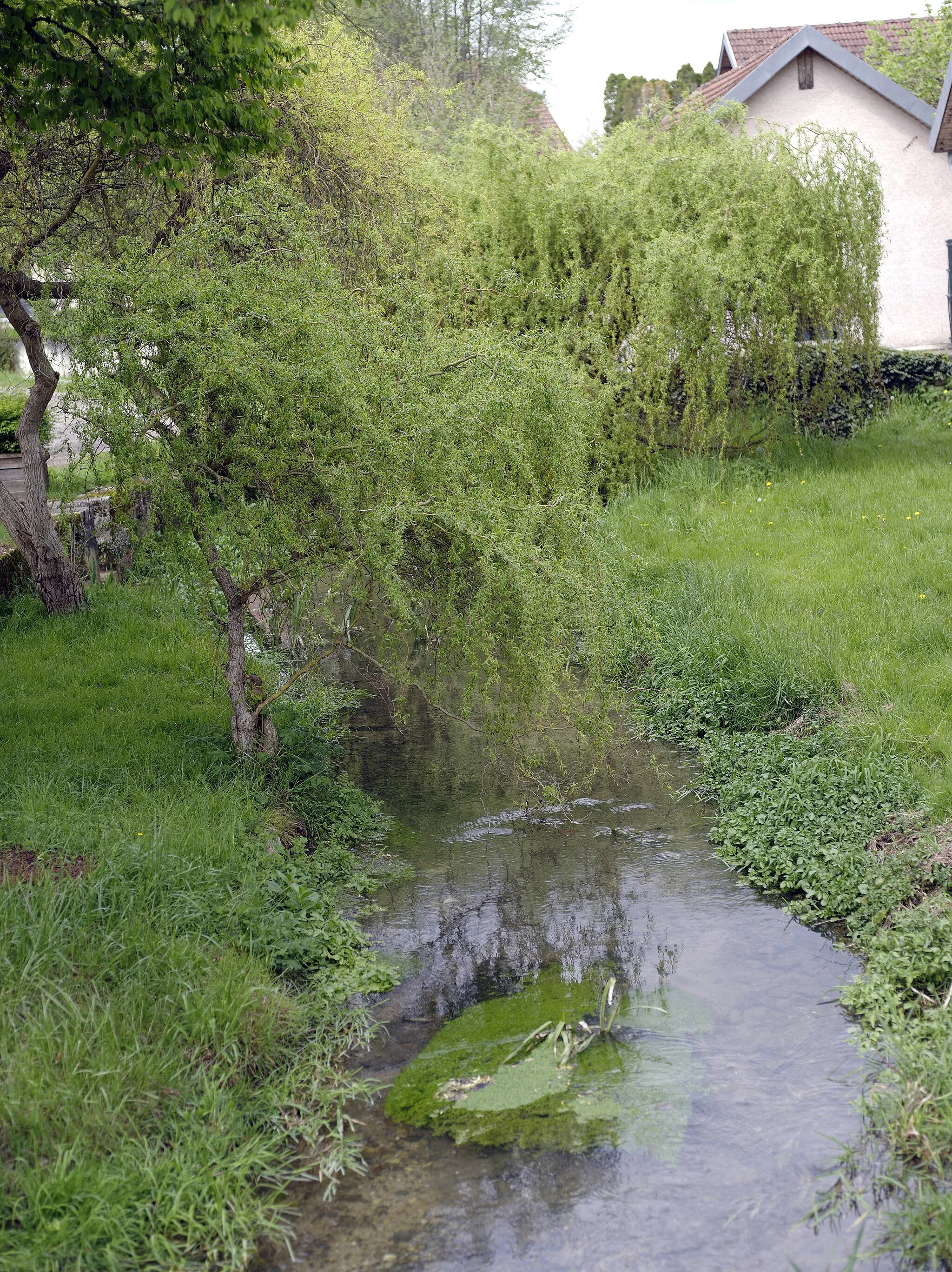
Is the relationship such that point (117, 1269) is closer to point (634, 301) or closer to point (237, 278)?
point (237, 278)

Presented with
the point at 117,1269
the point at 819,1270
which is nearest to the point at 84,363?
the point at 117,1269

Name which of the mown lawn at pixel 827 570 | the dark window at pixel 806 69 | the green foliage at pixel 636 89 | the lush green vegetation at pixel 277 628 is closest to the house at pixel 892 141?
the dark window at pixel 806 69

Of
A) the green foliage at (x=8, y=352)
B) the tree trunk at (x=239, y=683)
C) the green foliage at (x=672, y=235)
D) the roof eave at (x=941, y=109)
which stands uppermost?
the roof eave at (x=941, y=109)

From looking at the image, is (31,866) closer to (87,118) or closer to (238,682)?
(238,682)

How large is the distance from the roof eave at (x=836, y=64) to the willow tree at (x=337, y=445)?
17.2m

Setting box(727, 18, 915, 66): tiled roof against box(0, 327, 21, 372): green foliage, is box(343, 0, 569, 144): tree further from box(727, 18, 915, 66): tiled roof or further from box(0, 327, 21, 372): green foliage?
box(0, 327, 21, 372): green foliage

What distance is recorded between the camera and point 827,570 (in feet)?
30.7

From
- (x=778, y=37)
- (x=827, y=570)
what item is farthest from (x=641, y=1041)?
(x=778, y=37)

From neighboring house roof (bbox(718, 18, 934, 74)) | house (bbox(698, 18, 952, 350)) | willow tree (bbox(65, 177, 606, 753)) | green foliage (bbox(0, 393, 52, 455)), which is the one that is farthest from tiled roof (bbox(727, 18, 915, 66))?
willow tree (bbox(65, 177, 606, 753))

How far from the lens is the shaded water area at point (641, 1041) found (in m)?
3.67

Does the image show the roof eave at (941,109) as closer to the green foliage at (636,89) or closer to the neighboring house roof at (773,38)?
the neighboring house roof at (773,38)

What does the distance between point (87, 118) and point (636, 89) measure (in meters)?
55.1

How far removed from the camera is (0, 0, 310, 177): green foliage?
6.38 meters

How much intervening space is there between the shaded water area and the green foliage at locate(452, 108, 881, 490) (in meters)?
6.04
